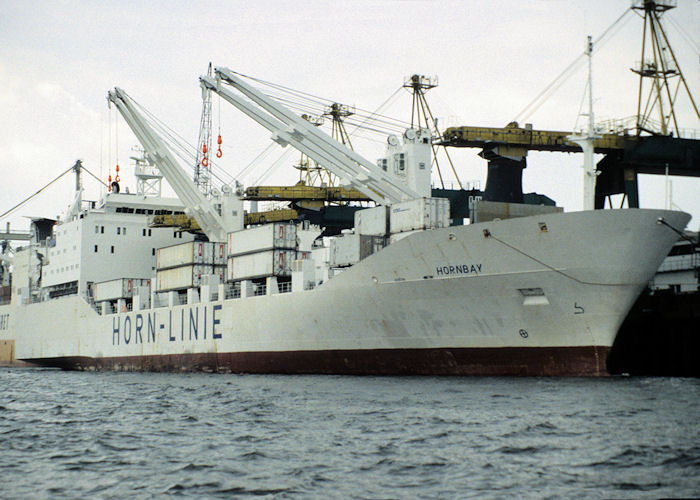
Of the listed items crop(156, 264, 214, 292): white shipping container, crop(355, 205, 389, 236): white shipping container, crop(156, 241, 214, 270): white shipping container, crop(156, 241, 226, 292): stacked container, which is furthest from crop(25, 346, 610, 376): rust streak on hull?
crop(355, 205, 389, 236): white shipping container

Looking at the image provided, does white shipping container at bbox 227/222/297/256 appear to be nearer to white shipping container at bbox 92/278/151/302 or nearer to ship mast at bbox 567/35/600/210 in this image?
→ white shipping container at bbox 92/278/151/302

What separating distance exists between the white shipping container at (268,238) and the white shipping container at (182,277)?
3258 mm

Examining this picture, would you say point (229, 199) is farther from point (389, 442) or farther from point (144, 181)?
point (389, 442)

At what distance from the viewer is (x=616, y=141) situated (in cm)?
4688

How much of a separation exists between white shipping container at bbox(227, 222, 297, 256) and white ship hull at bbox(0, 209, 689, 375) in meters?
2.46

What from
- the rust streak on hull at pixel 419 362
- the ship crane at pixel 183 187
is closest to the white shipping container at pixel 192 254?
the ship crane at pixel 183 187

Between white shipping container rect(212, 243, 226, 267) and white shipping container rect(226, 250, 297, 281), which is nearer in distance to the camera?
white shipping container rect(226, 250, 297, 281)

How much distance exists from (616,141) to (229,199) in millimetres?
22698

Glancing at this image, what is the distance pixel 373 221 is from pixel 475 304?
23.8 feet

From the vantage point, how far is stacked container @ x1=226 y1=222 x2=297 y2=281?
3494cm

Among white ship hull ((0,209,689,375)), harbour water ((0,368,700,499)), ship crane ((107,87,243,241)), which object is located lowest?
harbour water ((0,368,700,499))

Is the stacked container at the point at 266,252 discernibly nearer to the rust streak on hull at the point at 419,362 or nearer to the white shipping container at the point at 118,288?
the rust streak on hull at the point at 419,362

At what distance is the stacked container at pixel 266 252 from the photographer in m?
34.9

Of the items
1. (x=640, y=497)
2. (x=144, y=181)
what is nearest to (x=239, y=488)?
(x=640, y=497)
